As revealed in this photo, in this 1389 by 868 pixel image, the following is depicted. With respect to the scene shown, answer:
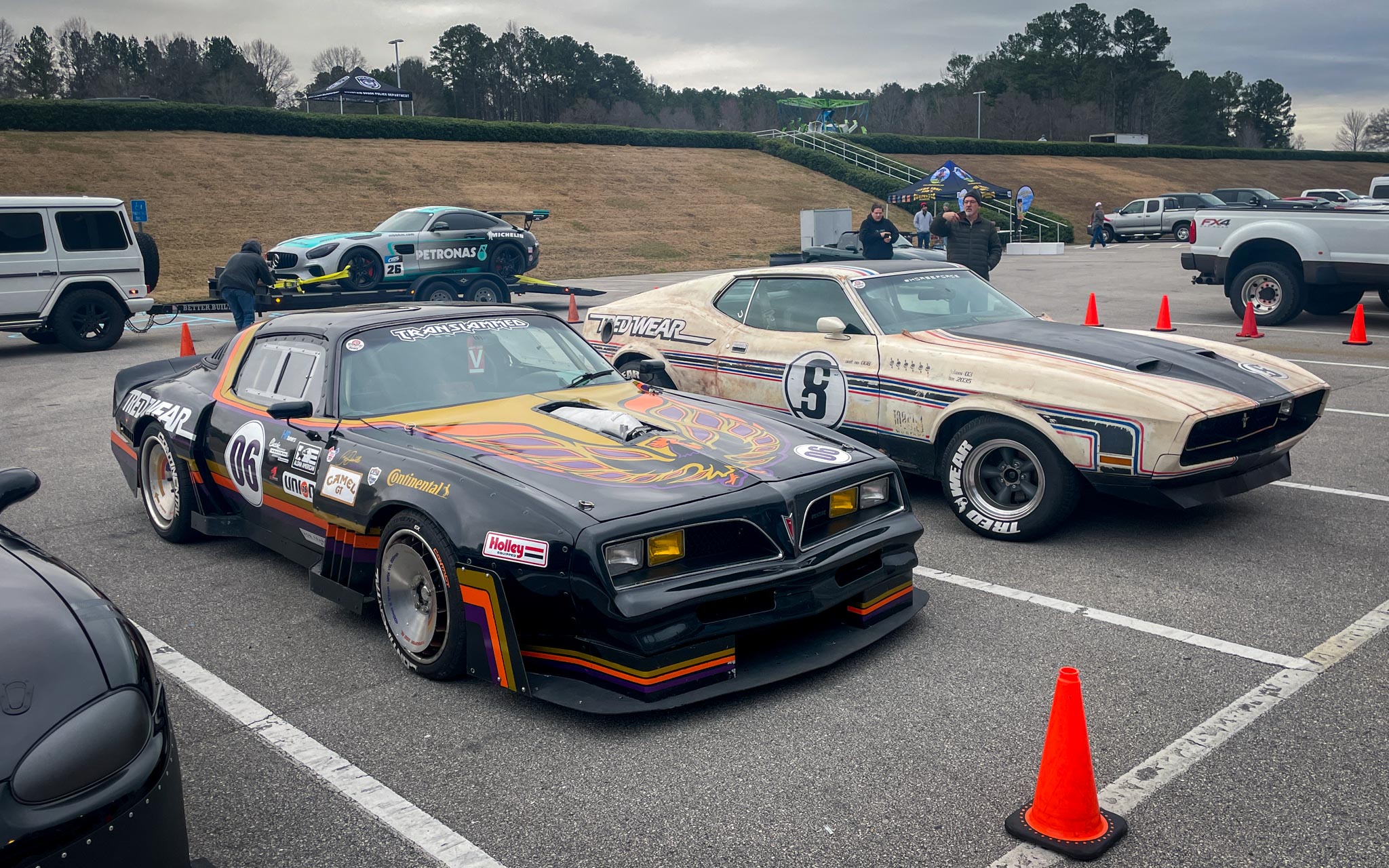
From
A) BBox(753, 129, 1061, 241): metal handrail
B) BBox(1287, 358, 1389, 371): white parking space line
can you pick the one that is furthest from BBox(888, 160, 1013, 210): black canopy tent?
BBox(1287, 358, 1389, 371): white parking space line

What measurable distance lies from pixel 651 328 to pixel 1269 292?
979 centimetres

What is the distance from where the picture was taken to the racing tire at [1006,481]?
536 centimetres

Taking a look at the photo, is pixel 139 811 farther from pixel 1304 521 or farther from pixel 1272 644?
pixel 1304 521

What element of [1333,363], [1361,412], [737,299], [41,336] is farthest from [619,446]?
[41,336]

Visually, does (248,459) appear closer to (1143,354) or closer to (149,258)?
(1143,354)

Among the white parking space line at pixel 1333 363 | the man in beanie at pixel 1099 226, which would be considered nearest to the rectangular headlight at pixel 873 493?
the white parking space line at pixel 1333 363

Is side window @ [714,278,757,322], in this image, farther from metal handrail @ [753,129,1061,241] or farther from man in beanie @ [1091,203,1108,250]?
metal handrail @ [753,129,1061,241]

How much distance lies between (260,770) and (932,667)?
7.81ft

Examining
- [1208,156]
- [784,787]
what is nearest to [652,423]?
[784,787]

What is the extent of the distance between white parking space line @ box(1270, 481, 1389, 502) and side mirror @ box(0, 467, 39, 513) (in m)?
A: 6.51

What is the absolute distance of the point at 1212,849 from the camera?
9.24ft

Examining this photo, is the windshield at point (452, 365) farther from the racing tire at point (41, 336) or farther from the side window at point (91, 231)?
the racing tire at point (41, 336)

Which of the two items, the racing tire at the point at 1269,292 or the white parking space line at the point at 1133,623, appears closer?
the white parking space line at the point at 1133,623

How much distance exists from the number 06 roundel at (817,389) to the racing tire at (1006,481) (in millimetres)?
799
